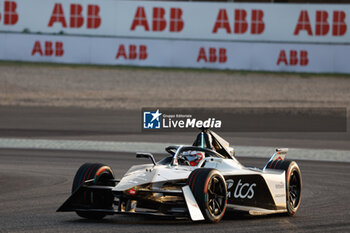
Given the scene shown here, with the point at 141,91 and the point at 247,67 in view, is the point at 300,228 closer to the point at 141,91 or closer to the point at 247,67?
the point at 141,91

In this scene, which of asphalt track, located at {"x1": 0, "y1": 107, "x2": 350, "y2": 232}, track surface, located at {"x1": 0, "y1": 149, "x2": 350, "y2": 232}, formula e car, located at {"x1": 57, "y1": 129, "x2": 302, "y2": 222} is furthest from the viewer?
asphalt track, located at {"x1": 0, "y1": 107, "x2": 350, "y2": 232}

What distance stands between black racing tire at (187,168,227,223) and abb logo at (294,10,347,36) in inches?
1324

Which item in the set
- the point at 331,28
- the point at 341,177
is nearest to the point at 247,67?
the point at 331,28

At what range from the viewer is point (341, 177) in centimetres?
1662

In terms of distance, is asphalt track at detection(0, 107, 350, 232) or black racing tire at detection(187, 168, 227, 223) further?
asphalt track at detection(0, 107, 350, 232)

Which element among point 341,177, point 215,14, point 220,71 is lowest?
point 341,177

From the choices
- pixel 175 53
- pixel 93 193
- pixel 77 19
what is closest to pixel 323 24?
pixel 175 53

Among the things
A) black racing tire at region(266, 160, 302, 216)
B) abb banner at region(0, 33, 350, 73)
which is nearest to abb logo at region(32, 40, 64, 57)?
abb banner at region(0, 33, 350, 73)

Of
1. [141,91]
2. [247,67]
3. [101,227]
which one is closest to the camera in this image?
[101,227]

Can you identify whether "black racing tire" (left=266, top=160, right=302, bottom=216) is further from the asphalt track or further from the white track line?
the white track line

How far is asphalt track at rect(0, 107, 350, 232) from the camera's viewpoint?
9953mm

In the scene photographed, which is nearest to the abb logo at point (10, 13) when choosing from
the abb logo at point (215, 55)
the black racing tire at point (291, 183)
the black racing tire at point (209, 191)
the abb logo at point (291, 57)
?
the abb logo at point (215, 55)

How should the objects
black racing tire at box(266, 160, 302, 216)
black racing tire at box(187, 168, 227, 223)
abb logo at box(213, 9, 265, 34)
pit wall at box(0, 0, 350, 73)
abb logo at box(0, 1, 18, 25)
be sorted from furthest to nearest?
abb logo at box(213, 9, 265, 34) < abb logo at box(0, 1, 18, 25) < pit wall at box(0, 0, 350, 73) < black racing tire at box(266, 160, 302, 216) < black racing tire at box(187, 168, 227, 223)

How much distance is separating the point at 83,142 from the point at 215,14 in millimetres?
21321
